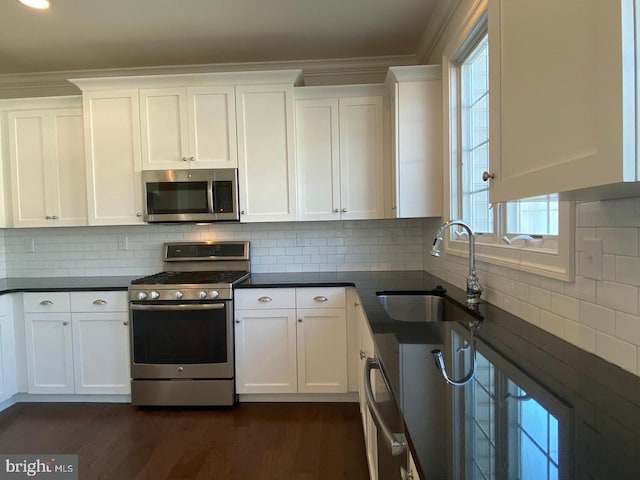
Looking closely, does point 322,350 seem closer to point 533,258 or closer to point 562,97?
point 533,258

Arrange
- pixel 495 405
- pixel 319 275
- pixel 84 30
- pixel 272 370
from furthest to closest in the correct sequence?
pixel 319 275, pixel 272 370, pixel 84 30, pixel 495 405

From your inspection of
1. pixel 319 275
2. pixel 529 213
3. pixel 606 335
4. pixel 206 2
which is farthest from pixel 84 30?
pixel 606 335

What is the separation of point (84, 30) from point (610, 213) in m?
3.13

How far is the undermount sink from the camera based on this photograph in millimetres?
2146

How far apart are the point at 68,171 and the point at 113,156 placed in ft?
1.49

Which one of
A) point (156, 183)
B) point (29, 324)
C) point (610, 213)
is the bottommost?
point (29, 324)

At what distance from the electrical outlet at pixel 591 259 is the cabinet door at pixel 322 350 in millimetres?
1677

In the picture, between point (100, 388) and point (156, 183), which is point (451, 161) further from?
point (100, 388)

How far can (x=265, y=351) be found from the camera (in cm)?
264

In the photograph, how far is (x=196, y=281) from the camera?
261cm

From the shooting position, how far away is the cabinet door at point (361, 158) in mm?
2801

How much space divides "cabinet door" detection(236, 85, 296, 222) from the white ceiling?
37cm

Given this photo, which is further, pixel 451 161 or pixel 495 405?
pixel 451 161

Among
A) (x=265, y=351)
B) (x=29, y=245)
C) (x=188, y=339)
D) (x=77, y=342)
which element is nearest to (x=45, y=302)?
(x=77, y=342)
